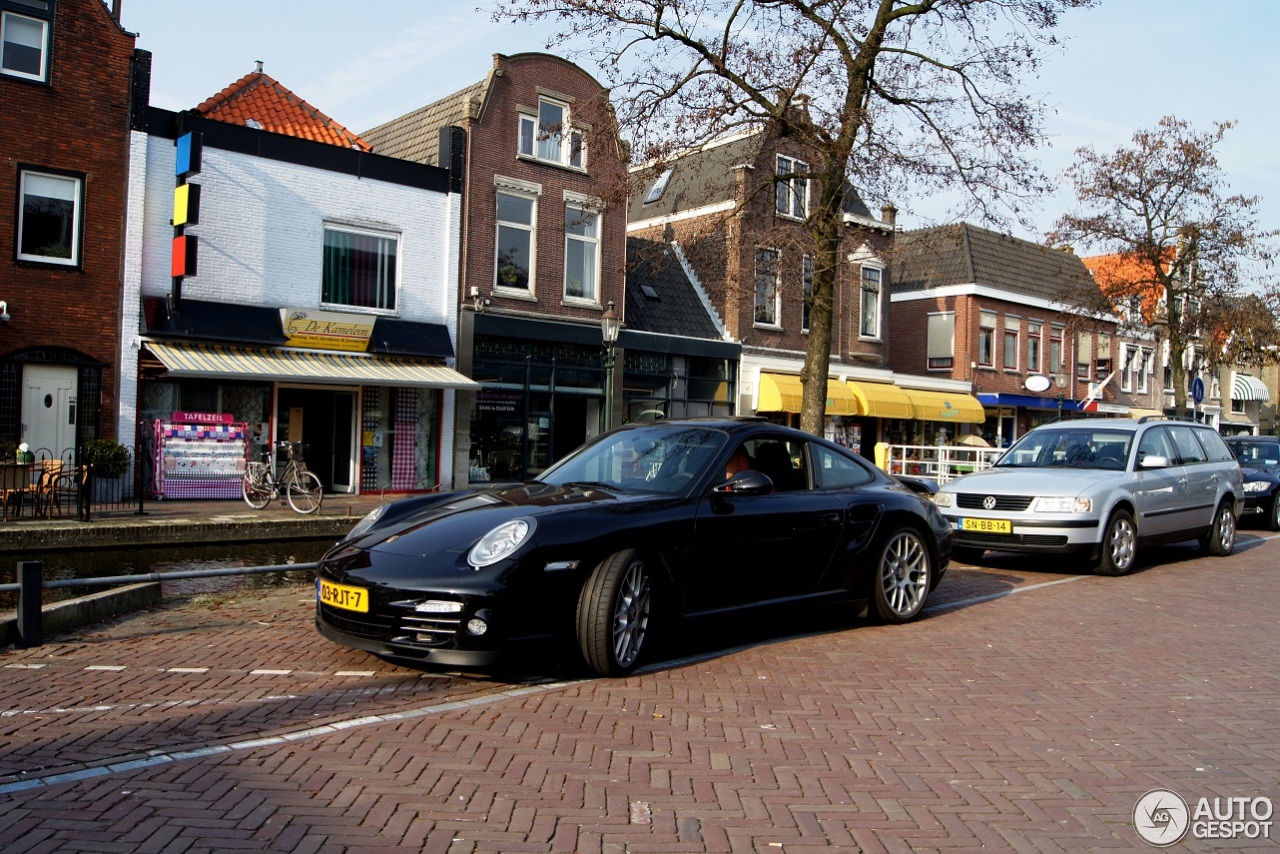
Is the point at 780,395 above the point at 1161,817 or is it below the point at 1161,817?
above

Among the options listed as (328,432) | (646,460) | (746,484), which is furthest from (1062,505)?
(328,432)

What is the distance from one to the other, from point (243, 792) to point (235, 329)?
15481mm

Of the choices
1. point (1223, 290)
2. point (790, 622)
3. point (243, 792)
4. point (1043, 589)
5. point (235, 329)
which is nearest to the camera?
point (243, 792)

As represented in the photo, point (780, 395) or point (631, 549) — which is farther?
point (780, 395)

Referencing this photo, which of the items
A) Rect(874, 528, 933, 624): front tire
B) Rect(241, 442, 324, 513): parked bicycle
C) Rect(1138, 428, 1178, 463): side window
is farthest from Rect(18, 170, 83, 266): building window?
Rect(1138, 428, 1178, 463): side window

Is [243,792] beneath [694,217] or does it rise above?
beneath

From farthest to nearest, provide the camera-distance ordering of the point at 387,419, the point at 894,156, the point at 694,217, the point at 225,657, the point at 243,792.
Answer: the point at 694,217, the point at 387,419, the point at 894,156, the point at 225,657, the point at 243,792

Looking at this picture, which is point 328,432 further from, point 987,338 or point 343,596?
point 987,338

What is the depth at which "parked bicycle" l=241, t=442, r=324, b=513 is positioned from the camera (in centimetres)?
1597

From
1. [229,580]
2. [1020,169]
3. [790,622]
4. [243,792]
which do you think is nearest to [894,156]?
[1020,169]

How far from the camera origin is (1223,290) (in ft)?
79.4

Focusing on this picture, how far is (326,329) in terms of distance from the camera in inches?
754

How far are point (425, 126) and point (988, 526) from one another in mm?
17051

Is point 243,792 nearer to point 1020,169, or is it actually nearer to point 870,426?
point 1020,169
